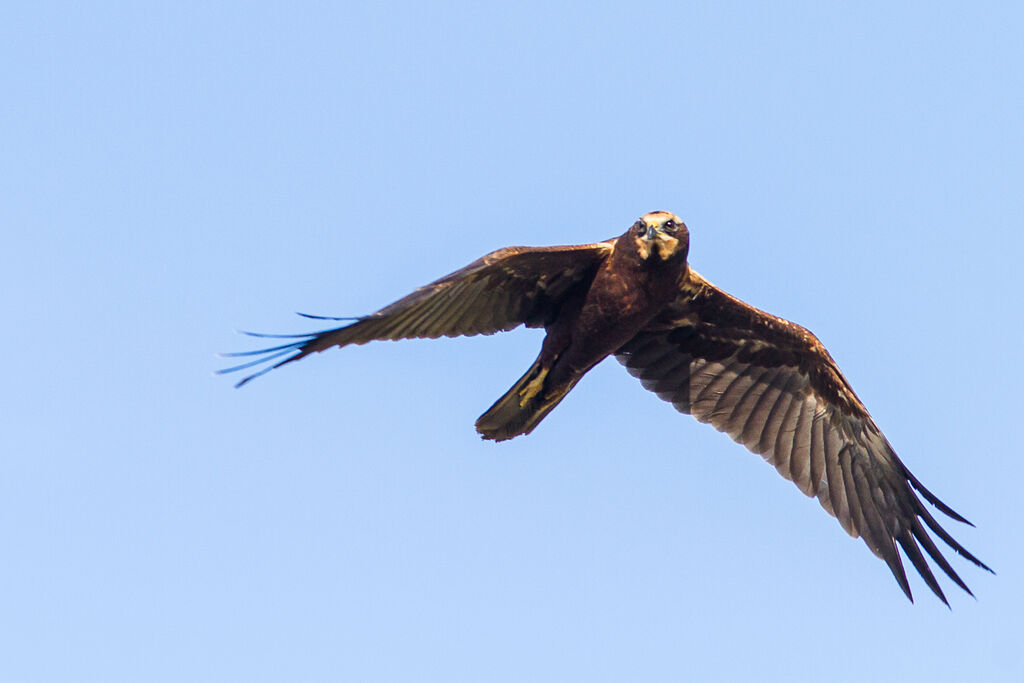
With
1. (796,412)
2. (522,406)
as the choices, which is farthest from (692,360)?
(522,406)

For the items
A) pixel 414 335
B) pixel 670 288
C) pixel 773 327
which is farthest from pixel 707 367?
pixel 414 335

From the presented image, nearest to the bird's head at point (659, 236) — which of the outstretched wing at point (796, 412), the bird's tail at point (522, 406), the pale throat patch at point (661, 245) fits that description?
the pale throat patch at point (661, 245)

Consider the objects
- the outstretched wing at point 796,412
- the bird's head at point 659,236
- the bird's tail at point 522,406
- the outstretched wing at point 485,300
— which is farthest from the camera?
the outstretched wing at point 796,412

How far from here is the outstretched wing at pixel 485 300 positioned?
328 inches

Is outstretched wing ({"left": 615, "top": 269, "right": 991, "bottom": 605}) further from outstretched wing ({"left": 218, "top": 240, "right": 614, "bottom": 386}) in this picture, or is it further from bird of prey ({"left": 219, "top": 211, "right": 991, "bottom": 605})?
outstretched wing ({"left": 218, "top": 240, "right": 614, "bottom": 386})

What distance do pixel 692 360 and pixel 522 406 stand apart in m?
1.93

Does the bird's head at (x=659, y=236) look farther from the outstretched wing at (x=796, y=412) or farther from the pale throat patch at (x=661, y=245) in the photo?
the outstretched wing at (x=796, y=412)

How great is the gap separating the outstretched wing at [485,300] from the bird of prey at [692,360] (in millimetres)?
12

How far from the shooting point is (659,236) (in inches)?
375

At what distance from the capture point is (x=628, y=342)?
11.2 metres

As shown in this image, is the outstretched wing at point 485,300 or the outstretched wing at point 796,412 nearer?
the outstretched wing at point 485,300

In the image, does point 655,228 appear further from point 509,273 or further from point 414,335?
point 414,335

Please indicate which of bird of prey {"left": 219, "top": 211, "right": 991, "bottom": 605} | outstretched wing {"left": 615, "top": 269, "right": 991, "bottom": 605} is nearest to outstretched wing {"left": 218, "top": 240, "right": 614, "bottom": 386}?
bird of prey {"left": 219, "top": 211, "right": 991, "bottom": 605}

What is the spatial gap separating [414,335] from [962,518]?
192 inches
